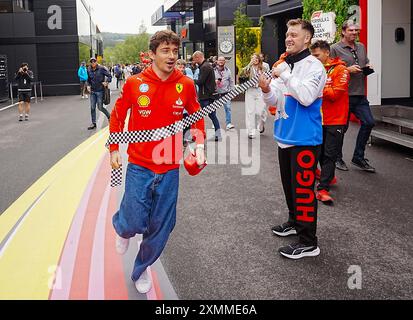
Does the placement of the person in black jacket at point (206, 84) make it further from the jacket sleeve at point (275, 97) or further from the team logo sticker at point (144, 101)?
the team logo sticker at point (144, 101)

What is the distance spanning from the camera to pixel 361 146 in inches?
325

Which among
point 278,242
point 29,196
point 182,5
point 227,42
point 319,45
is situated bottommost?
point 278,242

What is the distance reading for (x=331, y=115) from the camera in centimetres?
676

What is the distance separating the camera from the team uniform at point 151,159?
12.7ft

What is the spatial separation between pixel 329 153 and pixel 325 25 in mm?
8518

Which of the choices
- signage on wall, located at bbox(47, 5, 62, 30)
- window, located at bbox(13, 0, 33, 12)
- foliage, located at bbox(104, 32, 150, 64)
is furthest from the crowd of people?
foliage, located at bbox(104, 32, 150, 64)

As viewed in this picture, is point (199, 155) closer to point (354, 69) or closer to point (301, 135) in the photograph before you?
point (301, 135)

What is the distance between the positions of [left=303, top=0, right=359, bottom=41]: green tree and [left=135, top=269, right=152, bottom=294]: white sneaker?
10.8m

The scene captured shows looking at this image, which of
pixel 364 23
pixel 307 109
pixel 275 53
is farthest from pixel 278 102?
pixel 275 53

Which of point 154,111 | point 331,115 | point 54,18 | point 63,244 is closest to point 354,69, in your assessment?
point 331,115

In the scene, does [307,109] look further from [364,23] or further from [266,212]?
[364,23]

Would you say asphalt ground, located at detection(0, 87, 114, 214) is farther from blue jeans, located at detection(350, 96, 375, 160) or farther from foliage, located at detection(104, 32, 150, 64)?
foliage, located at detection(104, 32, 150, 64)

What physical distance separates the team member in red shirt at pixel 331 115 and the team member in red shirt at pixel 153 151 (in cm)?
298

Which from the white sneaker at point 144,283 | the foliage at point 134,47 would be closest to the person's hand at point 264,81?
the white sneaker at point 144,283
